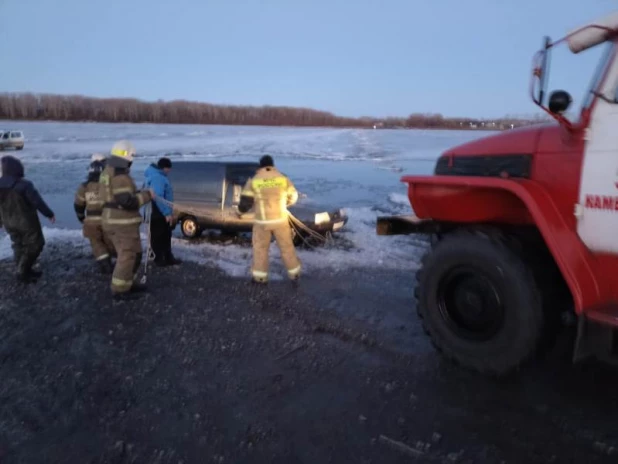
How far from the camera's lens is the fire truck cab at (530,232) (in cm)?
350

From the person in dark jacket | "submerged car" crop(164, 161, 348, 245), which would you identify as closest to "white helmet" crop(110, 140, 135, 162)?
the person in dark jacket

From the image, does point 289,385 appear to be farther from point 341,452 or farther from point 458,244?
point 458,244

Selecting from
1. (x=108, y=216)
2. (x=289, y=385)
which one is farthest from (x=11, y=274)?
(x=289, y=385)

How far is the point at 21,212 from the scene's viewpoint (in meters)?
6.93

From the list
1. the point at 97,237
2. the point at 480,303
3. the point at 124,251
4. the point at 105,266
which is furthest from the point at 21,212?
the point at 480,303

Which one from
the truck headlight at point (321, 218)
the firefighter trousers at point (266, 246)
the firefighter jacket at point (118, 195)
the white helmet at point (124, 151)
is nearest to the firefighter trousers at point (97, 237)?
the firefighter jacket at point (118, 195)

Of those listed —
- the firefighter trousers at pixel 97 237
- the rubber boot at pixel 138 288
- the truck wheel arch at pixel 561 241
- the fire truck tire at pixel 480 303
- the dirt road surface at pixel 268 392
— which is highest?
the truck wheel arch at pixel 561 241

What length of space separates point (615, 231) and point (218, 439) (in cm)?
304

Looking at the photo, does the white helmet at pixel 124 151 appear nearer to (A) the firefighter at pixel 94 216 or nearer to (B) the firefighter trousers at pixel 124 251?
(B) the firefighter trousers at pixel 124 251

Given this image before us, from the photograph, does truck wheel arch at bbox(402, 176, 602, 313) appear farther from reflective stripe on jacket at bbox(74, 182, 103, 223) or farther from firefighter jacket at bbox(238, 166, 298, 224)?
reflective stripe on jacket at bbox(74, 182, 103, 223)

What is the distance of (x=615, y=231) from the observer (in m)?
3.46

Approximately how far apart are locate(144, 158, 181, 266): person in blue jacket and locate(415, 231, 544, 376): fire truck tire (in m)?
4.81

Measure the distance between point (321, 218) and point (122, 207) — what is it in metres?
4.55

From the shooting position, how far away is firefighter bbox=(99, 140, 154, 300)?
616 cm
